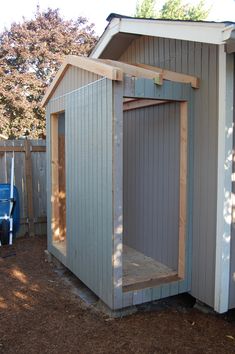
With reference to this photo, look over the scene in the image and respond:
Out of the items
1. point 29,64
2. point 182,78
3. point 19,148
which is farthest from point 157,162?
point 29,64

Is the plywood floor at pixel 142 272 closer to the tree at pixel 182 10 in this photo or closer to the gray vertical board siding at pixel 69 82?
the gray vertical board siding at pixel 69 82

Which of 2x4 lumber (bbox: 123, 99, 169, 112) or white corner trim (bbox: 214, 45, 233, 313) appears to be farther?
2x4 lumber (bbox: 123, 99, 169, 112)

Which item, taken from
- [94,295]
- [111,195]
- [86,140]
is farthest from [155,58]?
[94,295]

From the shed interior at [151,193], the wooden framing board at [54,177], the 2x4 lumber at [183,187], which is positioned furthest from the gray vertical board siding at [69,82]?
the 2x4 lumber at [183,187]

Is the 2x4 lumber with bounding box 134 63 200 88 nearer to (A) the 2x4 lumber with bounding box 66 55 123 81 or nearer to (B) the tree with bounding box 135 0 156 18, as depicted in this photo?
(A) the 2x4 lumber with bounding box 66 55 123 81

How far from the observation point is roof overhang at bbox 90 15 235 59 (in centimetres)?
294

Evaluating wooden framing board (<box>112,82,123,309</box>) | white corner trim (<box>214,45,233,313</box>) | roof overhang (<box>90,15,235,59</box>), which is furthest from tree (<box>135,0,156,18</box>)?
wooden framing board (<box>112,82,123,309</box>)

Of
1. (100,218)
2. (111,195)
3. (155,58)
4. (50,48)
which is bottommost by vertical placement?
(100,218)

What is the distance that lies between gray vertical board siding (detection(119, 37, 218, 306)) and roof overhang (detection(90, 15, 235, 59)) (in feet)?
0.90

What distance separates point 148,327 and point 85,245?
3.81 feet

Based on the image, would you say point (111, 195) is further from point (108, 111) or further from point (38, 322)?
point (38, 322)

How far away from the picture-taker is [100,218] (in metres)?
3.57

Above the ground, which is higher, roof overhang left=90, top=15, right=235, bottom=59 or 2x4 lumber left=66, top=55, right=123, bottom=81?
roof overhang left=90, top=15, right=235, bottom=59

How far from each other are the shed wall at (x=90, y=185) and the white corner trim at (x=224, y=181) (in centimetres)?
103
